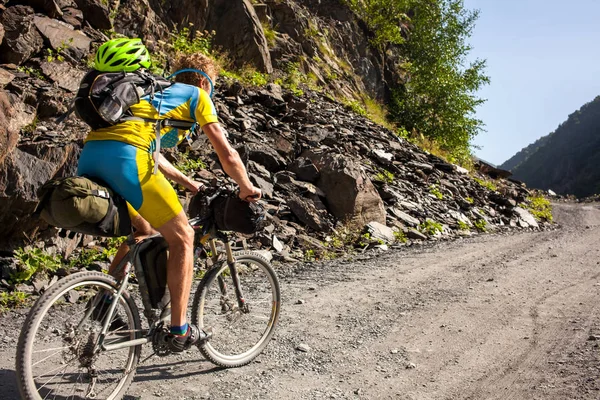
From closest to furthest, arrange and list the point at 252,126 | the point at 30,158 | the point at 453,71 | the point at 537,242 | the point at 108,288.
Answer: the point at 108,288
the point at 30,158
the point at 537,242
the point at 252,126
the point at 453,71

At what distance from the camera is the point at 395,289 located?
7.52 m

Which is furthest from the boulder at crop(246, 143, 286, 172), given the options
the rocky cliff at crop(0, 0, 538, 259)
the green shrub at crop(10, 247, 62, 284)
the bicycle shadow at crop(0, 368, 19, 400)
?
the bicycle shadow at crop(0, 368, 19, 400)

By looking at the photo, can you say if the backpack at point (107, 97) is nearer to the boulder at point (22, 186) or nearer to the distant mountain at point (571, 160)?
the boulder at point (22, 186)

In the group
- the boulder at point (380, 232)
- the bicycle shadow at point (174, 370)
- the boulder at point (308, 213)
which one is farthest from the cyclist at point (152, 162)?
the boulder at point (380, 232)

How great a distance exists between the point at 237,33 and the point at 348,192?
32.5ft

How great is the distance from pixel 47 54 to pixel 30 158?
4.19 m

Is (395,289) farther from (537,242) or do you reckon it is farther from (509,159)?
(509,159)

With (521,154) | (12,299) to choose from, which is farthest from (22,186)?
(521,154)

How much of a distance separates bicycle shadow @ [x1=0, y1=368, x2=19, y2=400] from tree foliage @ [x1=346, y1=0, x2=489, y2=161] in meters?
25.0

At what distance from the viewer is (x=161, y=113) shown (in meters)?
3.77

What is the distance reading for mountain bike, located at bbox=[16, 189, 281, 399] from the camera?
10.7 ft

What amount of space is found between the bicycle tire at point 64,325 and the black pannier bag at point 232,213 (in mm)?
947

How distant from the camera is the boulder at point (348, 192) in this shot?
1184 cm

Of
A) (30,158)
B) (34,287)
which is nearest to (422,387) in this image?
(34,287)
